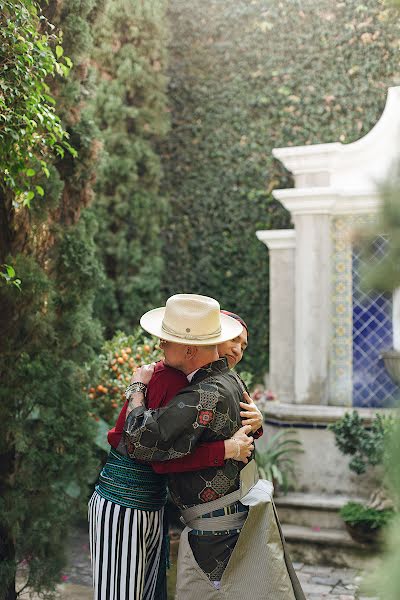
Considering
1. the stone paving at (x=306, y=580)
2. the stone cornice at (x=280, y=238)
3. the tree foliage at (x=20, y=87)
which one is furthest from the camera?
the stone cornice at (x=280, y=238)

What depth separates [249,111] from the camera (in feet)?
28.3

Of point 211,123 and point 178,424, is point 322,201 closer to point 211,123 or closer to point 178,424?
point 211,123

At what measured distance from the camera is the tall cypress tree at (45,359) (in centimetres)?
390

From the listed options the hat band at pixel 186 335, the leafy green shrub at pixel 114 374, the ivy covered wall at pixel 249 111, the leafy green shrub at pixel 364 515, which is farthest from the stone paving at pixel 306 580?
the ivy covered wall at pixel 249 111

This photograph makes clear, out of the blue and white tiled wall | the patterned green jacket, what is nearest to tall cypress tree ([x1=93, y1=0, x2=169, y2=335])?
the blue and white tiled wall

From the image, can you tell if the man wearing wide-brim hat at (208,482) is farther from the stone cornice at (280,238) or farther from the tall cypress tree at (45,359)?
the stone cornice at (280,238)

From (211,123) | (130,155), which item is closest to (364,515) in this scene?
(130,155)

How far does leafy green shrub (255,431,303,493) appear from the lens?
21.1 feet

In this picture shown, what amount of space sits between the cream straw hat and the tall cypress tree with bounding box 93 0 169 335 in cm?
563

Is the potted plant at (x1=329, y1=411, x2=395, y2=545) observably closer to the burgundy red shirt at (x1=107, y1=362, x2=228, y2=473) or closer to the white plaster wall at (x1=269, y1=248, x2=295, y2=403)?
the white plaster wall at (x1=269, y1=248, x2=295, y2=403)

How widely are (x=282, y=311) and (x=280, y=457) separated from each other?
1477 millimetres

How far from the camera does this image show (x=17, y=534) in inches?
150

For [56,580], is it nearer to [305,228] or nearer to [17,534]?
[17,534]

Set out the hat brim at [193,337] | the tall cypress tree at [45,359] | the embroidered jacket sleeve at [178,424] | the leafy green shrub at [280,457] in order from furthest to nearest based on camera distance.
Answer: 1. the leafy green shrub at [280,457]
2. the tall cypress tree at [45,359]
3. the hat brim at [193,337]
4. the embroidered jacket sleeve at [178,424]
